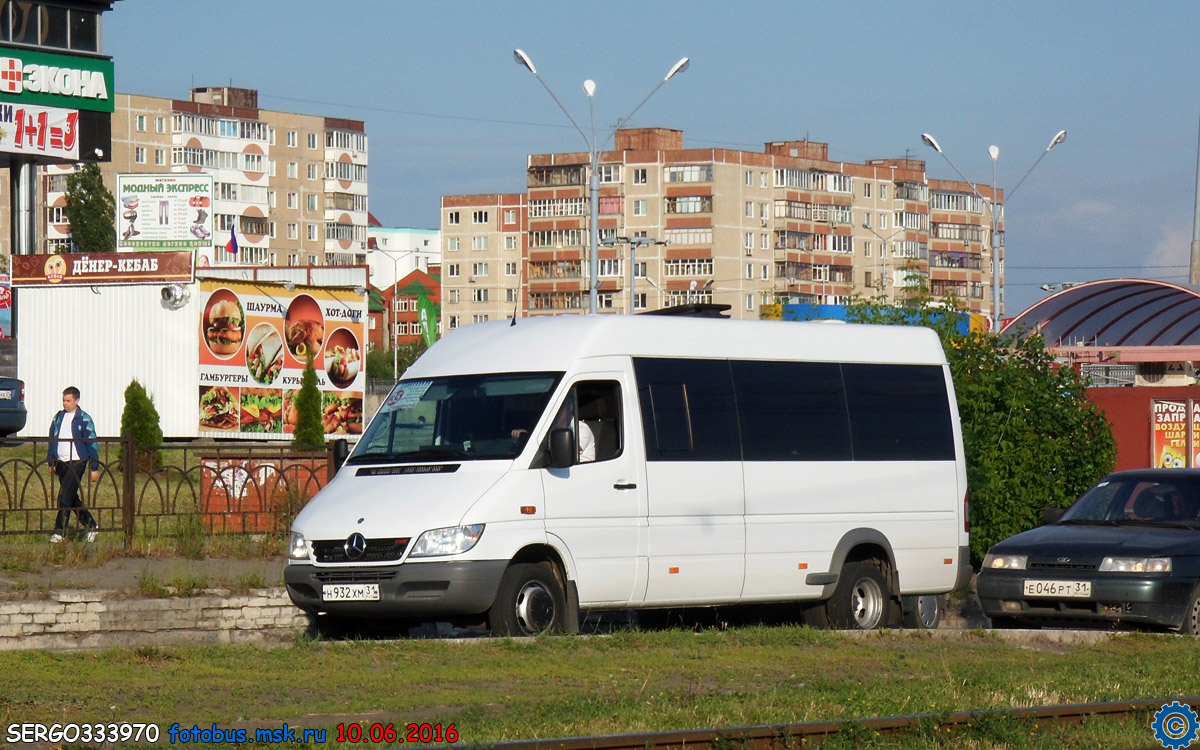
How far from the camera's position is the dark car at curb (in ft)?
45.6

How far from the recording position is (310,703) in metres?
9.05

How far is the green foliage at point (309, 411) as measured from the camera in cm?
3738

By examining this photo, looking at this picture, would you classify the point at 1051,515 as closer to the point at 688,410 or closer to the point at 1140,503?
the point at 1140,503

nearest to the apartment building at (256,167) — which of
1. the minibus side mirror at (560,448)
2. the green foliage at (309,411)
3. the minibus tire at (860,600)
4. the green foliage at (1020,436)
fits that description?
the green foliage at (309,411)

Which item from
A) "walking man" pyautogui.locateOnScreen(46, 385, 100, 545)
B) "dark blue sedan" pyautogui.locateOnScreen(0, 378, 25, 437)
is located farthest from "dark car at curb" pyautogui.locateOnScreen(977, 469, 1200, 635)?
"dark blue sedan" pyautogui.locateOnScreen(0, 378, 25, 437)

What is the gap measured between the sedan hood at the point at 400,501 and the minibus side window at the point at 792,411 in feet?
8.84

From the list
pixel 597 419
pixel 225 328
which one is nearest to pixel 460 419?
pixel 597 419

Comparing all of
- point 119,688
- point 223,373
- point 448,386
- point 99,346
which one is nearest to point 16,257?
point 99,346

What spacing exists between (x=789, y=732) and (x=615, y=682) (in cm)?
231

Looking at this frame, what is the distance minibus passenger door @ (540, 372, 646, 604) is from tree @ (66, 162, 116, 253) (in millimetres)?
96676

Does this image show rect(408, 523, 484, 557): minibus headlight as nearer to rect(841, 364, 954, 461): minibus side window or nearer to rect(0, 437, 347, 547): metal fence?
rect(841, 364, 954, 461): minibus side window

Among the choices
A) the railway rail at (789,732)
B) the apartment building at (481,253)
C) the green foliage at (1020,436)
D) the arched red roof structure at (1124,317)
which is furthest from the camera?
the apartment building at (481,253)

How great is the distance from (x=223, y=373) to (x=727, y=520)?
30576 millimetres

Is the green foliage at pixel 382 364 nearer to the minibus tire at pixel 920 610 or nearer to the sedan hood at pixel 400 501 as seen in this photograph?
the minibus tire at pixel 920 610
